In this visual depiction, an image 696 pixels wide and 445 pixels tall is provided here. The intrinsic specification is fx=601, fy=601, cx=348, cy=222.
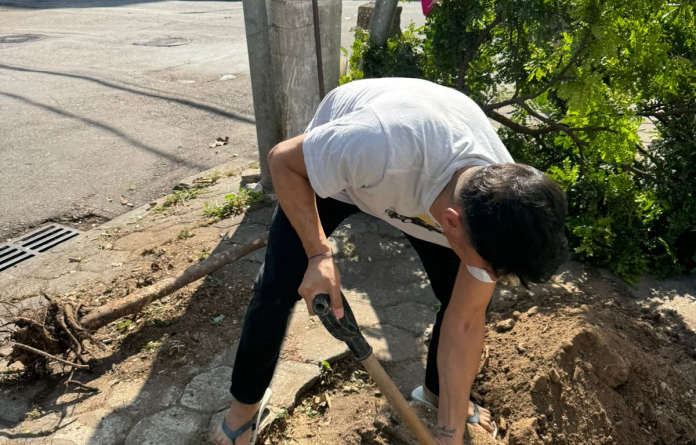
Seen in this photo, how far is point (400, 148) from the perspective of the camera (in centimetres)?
185

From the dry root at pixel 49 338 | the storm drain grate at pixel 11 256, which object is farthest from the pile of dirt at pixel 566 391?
the storm drain grate at pixel 11 256

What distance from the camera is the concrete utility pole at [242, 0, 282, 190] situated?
405 cm

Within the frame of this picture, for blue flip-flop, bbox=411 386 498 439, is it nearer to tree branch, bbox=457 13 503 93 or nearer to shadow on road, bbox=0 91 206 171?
tree branch, bbox=457 13 503 93

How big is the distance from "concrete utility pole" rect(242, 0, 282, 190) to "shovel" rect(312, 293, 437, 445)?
245cm

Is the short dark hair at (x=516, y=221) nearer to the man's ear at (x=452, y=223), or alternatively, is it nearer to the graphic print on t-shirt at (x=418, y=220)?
the man's ear at (x=452, y=223)

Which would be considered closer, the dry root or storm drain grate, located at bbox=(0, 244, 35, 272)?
the dry root

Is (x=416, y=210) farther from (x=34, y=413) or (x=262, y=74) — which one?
(x=262, y=74)

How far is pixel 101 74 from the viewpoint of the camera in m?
8.26

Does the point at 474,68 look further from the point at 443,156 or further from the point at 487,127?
the point at 443,156

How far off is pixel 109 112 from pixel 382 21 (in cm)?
390

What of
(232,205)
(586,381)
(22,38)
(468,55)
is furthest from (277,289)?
(22,38)

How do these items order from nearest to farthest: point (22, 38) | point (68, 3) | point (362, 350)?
point (362, 350)
point (22, 38)
point (68, 3)

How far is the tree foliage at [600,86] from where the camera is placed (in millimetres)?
3514

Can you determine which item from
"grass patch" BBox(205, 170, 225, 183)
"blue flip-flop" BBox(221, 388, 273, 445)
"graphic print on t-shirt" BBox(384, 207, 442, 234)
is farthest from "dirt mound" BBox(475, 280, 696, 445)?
"grass patch" BBox(205, 170, 225, 183)
